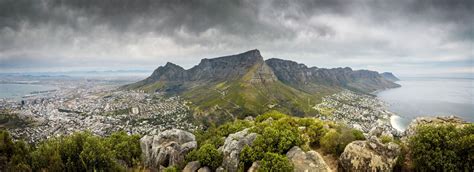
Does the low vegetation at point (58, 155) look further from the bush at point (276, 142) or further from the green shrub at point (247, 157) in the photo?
the bush at point (276, 142)

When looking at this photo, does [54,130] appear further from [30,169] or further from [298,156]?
[298,156]

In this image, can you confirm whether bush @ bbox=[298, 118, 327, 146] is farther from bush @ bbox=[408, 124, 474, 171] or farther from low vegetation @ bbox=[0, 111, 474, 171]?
bush @ bbox=[408, 124, 474, 171]

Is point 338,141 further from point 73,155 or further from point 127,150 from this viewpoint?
point 127,150

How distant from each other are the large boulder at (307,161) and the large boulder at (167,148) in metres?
12.5

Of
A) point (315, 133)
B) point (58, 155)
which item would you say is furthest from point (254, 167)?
point (58, 155)

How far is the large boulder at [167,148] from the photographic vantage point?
2628 cm

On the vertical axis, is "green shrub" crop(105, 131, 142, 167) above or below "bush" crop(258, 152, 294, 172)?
below

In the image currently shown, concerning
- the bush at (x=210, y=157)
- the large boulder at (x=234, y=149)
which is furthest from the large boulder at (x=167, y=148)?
the large boulder at (x=234, y=149)

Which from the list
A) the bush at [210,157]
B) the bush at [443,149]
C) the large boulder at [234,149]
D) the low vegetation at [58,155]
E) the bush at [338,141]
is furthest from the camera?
the bush at [210,157]

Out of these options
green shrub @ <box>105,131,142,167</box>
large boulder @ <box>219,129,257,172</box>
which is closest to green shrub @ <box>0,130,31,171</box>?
green shrub @ <box>105,131,142,167</box>

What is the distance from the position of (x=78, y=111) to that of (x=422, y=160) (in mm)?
229616

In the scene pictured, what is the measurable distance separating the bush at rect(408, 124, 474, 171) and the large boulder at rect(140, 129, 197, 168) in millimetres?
Result: 20890

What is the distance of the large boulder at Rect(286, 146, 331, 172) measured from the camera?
1644 cm

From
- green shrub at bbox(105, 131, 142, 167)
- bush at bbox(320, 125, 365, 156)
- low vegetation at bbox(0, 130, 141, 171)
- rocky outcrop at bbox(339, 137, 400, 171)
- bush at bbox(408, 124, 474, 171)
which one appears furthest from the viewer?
green shrub at bbox(105, 131, 142, 167)
